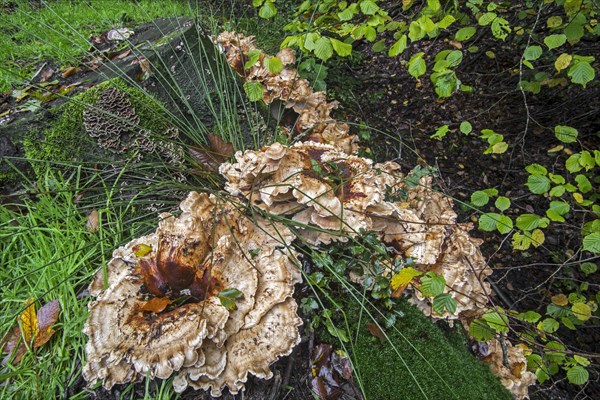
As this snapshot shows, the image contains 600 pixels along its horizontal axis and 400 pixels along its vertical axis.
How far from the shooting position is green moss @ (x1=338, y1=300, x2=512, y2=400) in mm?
2189

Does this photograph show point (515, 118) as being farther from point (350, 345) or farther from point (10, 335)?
point (10, 335)

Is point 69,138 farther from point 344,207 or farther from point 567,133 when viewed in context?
point 567,133

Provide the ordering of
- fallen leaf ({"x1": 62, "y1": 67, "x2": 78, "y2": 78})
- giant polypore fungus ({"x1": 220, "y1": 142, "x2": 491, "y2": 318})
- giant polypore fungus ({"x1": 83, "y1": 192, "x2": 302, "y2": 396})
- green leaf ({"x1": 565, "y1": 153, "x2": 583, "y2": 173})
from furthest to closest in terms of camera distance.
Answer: fallen leaf ({"x1": 62, "y1": 67, "x2": 78, "y2": 78}) → green leaf ({"x1": 565, "y1": 153, "x2": 583, "y2": 173}) → giant polypore fungus ({"x1": 220, "y1": 142, "x2": 491, "y2": 318}) → giant polypore fungus ({"x1": 83, "y1": 192, "x2": 302, "y2": 396})

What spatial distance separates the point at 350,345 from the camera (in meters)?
2.32

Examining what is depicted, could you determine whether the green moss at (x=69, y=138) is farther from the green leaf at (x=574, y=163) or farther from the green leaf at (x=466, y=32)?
the green leaf at (x=574, y=163)

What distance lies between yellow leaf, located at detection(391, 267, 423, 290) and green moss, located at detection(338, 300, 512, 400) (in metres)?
0.27

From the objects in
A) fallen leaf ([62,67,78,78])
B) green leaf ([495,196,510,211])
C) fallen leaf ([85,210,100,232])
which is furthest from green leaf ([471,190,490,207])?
fallen leaf ([62,67,78,78])

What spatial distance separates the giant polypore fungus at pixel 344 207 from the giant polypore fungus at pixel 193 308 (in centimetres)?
29

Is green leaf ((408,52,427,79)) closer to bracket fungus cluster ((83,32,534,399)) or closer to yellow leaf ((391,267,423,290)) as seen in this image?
bracket fungus cluster ((83,32,534,399))

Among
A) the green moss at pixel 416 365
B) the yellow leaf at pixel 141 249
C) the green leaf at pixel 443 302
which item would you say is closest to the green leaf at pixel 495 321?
the green moss at pixel 416 365

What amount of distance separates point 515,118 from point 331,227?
4153 millimetres

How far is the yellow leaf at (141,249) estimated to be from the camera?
2.24 meters

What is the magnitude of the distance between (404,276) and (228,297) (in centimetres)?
102

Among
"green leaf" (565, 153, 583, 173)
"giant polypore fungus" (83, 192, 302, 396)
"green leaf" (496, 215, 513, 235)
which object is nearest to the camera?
"giant polypore fungus" (83, 192, 302, 396)
